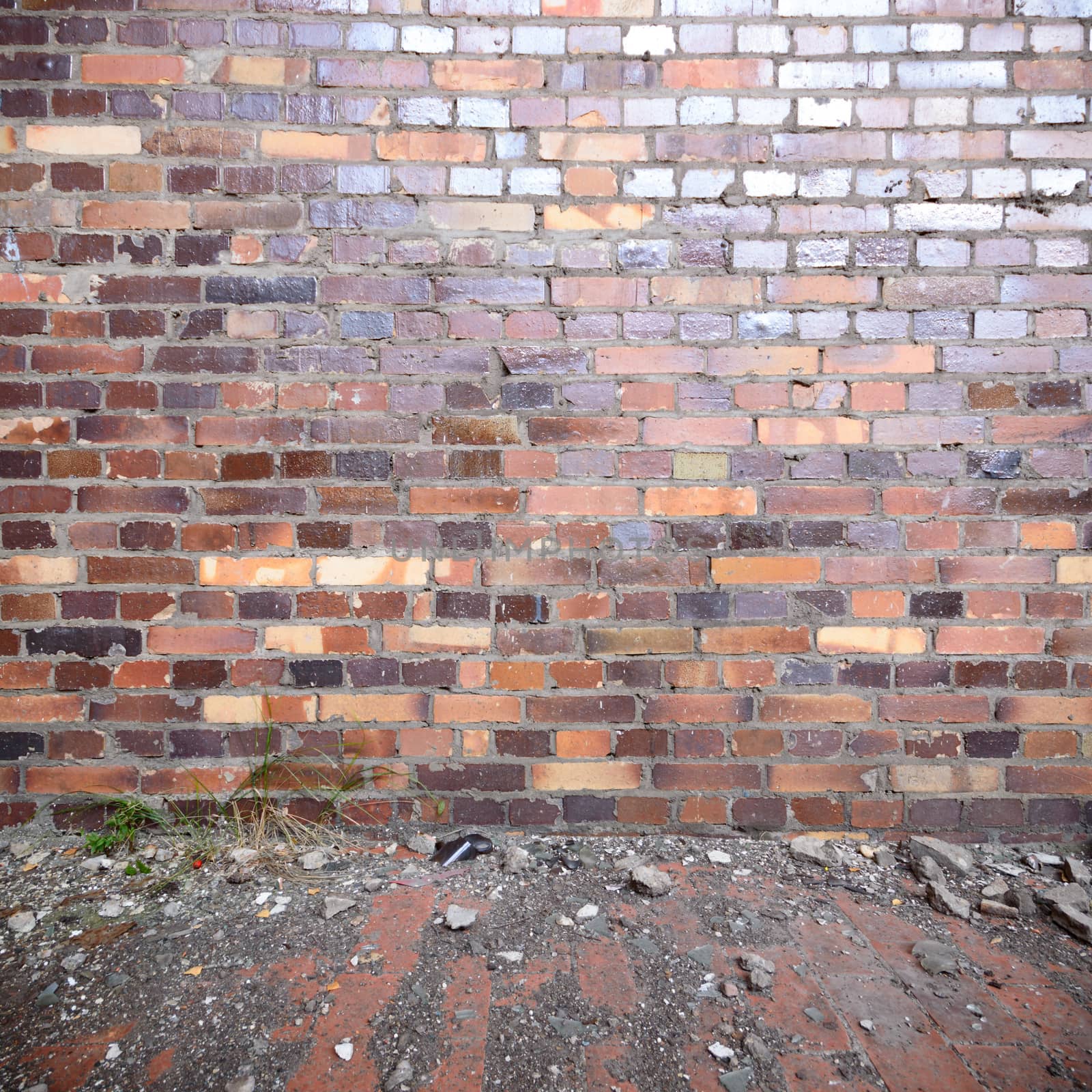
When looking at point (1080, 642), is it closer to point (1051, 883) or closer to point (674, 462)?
point (1051, 883)

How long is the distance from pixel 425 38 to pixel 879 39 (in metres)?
1.19

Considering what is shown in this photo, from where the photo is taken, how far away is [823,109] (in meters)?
1.78

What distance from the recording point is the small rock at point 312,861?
1.69 meters

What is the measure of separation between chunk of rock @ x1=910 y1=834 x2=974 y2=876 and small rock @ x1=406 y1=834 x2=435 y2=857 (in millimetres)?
1245

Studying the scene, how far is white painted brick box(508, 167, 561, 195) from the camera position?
1796 millimetres

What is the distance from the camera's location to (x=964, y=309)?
71.2 inches

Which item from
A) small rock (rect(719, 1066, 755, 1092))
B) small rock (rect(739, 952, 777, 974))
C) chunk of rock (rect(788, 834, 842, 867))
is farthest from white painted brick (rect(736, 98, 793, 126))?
small rock (rect(719, 1066, 755, 1092))

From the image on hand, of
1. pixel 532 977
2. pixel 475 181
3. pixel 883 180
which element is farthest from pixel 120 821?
pixel 883 180

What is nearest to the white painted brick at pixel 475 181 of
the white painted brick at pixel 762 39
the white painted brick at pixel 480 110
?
the white painted brick at pixel 480 110

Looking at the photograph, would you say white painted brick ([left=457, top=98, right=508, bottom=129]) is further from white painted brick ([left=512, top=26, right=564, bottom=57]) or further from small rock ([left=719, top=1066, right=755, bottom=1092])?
small rock ([left=719, top=1066, right=755, bottom=1092])

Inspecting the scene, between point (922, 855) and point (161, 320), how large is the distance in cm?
242

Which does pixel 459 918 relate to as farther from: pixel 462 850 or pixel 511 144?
pixel 511 144

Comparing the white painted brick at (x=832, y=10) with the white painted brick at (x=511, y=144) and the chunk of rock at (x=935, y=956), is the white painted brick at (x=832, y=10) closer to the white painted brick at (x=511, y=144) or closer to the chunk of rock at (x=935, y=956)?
the white painted brick at (x=511, y=144)

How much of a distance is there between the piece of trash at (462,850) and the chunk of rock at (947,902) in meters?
1.07
